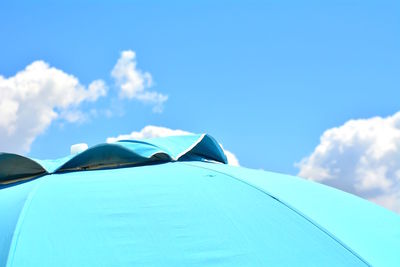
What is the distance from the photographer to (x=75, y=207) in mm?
3123

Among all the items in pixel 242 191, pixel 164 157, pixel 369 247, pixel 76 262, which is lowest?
pixel 76 262

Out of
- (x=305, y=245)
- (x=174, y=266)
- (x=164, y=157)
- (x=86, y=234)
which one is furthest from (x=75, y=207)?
(x=305, y=245)

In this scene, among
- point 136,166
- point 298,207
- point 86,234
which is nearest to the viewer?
point 86,234

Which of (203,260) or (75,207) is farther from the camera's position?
(75,207)

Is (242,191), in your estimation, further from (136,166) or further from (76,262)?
(76,262)

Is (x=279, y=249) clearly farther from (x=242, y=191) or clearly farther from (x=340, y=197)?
(x=340, y=197)

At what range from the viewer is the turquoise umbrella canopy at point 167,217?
9.32ft

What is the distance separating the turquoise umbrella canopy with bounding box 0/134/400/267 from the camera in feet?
9.32

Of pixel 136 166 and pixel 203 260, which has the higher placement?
pixel 136 166

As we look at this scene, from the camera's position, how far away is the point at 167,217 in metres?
3.12

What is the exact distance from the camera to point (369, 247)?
331cm

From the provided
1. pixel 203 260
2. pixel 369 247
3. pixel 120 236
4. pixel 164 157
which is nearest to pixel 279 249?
pixel 203 260

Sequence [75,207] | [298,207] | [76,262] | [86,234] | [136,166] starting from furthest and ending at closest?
[136,166] < [298,207] < [75,207] < [86,234] < [76,262]

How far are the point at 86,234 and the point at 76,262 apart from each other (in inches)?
9.0
